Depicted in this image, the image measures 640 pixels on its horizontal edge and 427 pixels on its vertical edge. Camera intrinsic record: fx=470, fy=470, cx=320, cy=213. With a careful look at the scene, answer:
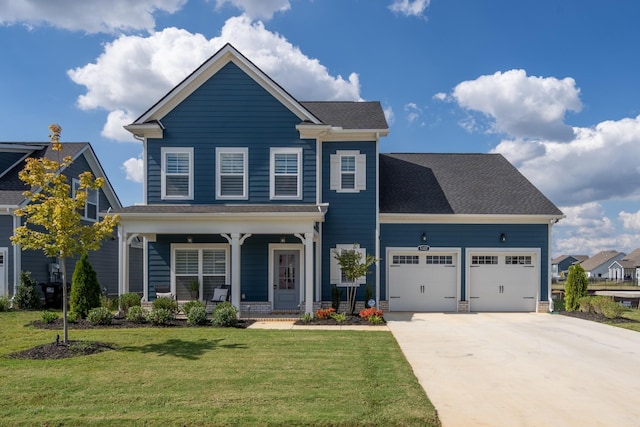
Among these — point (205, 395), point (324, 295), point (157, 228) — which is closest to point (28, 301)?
point (157, 228)

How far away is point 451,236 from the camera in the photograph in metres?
17.4

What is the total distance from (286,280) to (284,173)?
3693 millimetres

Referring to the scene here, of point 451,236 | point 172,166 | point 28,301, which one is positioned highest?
point 172,166

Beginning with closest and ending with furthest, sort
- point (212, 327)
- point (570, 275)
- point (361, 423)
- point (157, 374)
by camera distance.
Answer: point (361, 423)
point (157, 374)
point (212, 327)
point (570, 275)

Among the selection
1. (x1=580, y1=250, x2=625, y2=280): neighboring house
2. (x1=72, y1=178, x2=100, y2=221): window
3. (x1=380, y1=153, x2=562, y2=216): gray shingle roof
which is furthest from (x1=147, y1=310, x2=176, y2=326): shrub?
(x1=580, y1=250, x2=625, y2=280): neighboring house

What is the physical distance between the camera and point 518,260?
1759 centimetres

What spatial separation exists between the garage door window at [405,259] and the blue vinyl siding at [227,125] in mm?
5451

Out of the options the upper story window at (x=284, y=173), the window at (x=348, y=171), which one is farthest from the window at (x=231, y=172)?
the window at (x=348, y=171)

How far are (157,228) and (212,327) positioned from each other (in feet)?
12.8

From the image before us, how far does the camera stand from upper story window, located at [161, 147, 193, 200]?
16203 mm

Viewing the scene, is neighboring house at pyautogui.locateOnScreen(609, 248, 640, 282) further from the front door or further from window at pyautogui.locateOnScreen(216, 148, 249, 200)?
window at pyautogui.locateOnScreen(216, 148, 249, 200)

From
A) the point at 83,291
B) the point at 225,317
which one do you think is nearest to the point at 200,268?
the point at 83,291

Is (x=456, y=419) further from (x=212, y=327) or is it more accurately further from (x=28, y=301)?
(x=28, y=301)

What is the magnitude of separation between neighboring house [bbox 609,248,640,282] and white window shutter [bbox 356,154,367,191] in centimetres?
6471
